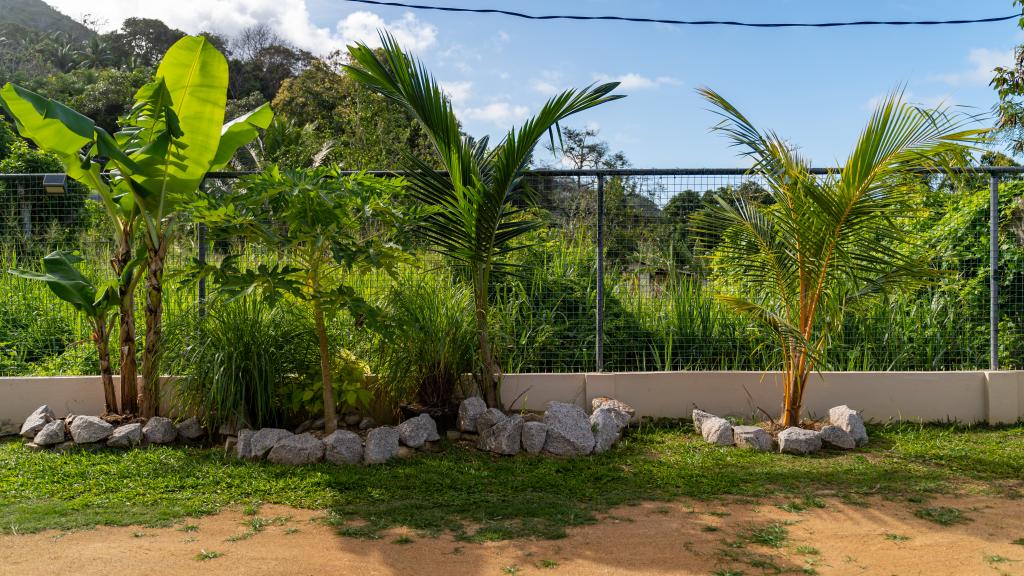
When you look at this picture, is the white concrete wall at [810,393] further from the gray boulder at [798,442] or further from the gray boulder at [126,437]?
the gray boulder at [126,437]

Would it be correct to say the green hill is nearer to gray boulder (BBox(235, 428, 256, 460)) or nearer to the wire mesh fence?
the wire mesh fence

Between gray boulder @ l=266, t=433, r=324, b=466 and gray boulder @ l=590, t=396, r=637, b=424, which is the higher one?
gray boulder @ l=590, t=396, r=637, b=424

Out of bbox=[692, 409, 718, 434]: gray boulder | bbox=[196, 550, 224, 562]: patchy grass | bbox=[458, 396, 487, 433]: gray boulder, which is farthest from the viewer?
bbox=[692, 409, 718, 434]: gray boulder

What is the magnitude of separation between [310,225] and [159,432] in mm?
2133

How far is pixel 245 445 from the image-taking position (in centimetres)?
548

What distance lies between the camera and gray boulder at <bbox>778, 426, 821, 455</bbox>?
578cm

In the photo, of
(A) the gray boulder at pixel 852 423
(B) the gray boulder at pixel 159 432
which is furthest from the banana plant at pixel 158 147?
(A) the gray boulder at pixel 852 423

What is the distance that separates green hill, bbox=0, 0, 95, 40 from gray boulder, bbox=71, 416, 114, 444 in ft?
200

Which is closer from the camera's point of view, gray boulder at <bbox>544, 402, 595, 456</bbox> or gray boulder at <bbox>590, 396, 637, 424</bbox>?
gray boulder at <bbox>544, 402, 595, 456</bbox>

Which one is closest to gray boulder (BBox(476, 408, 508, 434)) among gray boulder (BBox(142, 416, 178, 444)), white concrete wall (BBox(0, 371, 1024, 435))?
white concrete wall (BBox(0, 371, 1024, 435))

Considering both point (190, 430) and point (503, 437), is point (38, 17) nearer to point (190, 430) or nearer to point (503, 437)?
point (190, 430)

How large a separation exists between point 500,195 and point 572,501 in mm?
2372

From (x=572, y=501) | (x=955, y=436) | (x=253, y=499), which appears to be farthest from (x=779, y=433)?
(x=253, y=499)

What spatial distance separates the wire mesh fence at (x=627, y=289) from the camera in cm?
666
